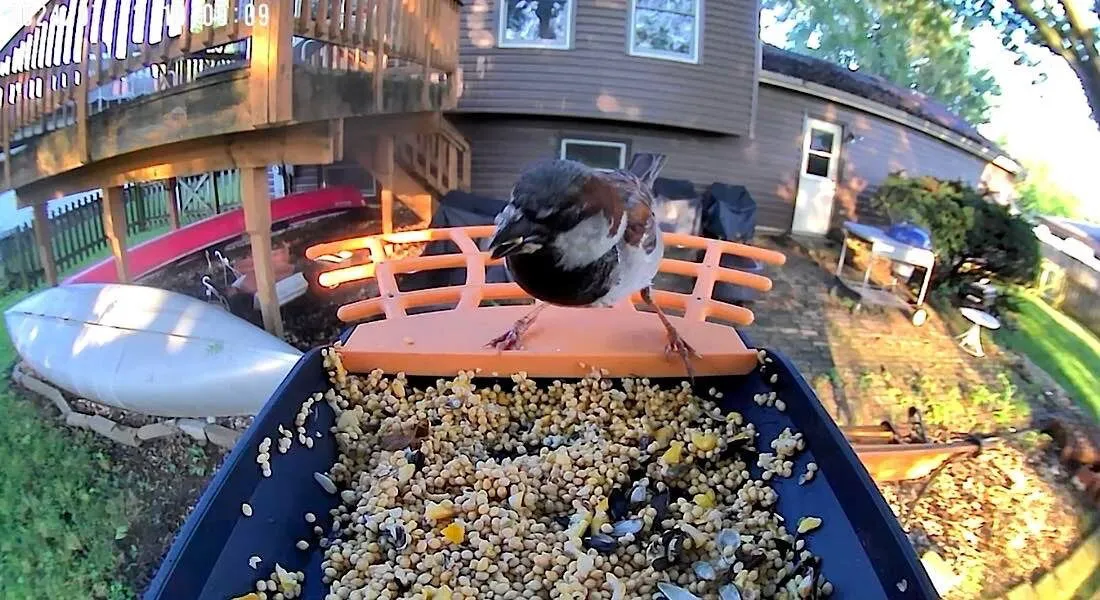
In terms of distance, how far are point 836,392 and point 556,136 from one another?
2.14 m

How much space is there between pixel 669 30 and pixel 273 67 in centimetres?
279

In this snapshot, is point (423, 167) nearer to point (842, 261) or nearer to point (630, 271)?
Result: point (842, 261)

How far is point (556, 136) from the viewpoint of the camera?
14.5 ft

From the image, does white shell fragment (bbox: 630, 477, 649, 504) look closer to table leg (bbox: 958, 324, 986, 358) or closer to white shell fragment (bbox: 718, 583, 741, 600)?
white shell fragment (bbox: 718, 583, 741, 600)

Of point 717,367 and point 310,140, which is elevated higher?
point 310,140

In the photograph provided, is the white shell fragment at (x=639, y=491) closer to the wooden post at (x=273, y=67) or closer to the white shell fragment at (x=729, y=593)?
the white shell fragment at (x=729, y=593)

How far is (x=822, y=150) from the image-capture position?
5375mm

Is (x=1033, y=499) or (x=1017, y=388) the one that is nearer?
(x=1033, y=499)

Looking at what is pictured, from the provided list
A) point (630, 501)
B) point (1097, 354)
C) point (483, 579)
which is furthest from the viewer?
point (1097, 354)

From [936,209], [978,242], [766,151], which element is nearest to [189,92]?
[766,151]

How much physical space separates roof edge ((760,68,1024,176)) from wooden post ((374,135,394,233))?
8.60ft

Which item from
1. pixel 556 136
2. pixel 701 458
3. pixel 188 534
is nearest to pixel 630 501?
pixel 701 458

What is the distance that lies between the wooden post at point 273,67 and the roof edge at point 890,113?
351 centimetres

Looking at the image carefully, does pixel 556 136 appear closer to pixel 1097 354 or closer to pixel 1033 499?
pixel 1033 499
